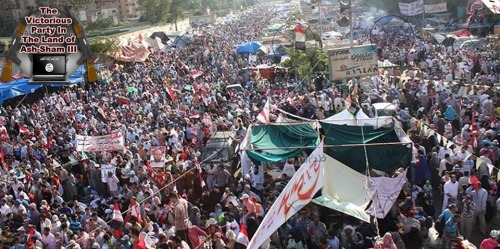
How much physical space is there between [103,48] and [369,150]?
2661cm

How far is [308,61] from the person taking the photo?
25875mm

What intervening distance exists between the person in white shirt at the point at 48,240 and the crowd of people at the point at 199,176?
0.02m

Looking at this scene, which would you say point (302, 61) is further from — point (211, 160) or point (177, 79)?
point (211, 160)

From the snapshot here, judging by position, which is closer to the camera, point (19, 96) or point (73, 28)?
point (73, 28)

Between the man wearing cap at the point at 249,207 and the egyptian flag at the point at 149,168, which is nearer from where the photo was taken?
the man wearing cap at the point at 249,207

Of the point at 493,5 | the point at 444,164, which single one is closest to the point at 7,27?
the point at 493,5

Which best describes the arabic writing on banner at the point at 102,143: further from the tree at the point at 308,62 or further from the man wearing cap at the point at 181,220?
the tree at the point at 308,62

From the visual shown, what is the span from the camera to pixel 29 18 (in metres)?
14.4

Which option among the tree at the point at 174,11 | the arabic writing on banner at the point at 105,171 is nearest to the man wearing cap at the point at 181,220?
the arabic writing on banner at the point at 105,171

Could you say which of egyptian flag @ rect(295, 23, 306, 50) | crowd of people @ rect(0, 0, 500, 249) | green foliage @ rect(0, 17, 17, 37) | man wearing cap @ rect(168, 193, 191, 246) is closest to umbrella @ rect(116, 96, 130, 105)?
crowd of people @ rect(0, 0, 500, 249)

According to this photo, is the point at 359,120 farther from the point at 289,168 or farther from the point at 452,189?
the point at 452,189

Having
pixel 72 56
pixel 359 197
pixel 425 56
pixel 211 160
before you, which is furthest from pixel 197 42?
pixel 359 197

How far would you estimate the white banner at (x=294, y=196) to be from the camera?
6503 millimetres

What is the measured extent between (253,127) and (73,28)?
17.9 ft
